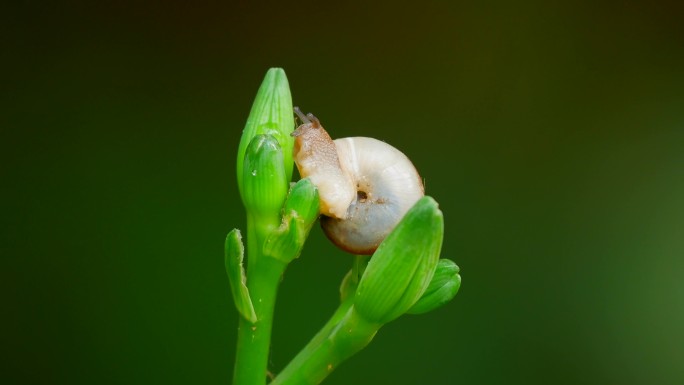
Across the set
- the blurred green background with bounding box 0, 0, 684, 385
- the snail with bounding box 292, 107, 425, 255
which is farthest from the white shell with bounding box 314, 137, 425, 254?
the blurred green background with bounding box 0, 0, 684, 385

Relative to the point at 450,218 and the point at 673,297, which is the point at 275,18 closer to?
the point at 450,218

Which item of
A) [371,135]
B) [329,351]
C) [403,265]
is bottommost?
[371,135]

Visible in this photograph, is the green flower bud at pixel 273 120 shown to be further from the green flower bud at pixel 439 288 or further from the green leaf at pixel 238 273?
the green flower bud at pixel 439 288

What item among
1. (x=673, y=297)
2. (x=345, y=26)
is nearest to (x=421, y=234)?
(x=345, y=26)

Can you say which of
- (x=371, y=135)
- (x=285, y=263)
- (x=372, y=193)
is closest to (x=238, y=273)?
(x=285, y=263)

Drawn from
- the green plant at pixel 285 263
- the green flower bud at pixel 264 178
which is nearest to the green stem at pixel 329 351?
the green plant at pixel 285 263

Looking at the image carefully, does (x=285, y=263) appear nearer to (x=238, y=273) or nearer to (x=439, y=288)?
(x=238, y=273)

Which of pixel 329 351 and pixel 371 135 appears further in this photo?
pixel 371 135
